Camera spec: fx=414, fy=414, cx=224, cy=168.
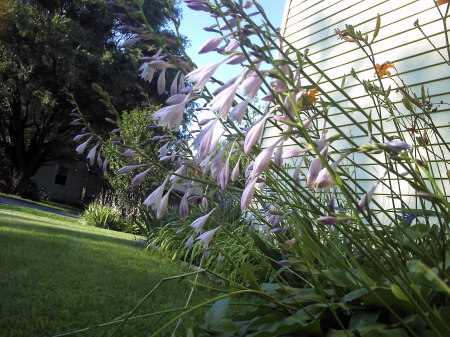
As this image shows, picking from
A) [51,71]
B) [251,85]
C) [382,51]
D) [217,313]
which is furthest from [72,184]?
[251,85]

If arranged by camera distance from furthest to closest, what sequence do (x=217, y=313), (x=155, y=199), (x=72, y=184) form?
(x=72, y=184), (x=217, y=313), (x=155, y=199)

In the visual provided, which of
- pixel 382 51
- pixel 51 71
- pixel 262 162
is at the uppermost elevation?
pixel 51 71

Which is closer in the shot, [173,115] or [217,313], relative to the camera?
[173,115]

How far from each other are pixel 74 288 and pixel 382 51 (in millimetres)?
3669

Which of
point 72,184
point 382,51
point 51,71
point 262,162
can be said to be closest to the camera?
point 262,162

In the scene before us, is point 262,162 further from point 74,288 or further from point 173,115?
point 74,288

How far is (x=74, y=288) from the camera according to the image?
2955mm

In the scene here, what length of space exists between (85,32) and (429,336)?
2083 cm

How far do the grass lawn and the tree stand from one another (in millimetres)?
12607

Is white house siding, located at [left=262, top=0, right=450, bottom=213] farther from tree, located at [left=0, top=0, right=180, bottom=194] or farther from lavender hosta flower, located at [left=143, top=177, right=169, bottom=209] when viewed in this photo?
tree, located at [left=0, top=0, right=180, bottom=194]

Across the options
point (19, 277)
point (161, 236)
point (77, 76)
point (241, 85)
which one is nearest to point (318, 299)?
point (241, 85)

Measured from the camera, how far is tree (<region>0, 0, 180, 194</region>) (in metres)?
18.3

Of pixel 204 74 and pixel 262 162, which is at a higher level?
pixel 204 74

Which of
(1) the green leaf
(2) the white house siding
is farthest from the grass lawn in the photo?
(2) the white house siding
